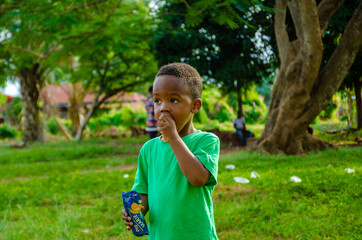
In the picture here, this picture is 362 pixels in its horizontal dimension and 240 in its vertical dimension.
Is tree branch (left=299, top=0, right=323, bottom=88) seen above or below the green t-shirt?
above

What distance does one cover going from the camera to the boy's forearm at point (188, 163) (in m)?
1.45

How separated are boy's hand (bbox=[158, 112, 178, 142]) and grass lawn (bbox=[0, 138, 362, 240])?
1771mm

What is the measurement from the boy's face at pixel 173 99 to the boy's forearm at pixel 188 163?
128 millimetres

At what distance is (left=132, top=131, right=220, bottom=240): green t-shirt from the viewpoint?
1.52 metres

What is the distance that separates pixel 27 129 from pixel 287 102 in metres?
12.4

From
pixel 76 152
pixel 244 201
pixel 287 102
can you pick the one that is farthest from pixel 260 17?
pixel 76 152

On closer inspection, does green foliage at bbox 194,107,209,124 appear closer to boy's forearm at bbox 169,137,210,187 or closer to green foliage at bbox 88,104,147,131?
green foliage at bbox 88,104,147,131

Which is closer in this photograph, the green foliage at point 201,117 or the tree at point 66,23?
the tree at point 66,23

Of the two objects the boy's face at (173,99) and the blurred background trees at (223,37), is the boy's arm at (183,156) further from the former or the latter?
the blurred background trees at (223,37)

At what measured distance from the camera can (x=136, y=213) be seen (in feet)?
5.12

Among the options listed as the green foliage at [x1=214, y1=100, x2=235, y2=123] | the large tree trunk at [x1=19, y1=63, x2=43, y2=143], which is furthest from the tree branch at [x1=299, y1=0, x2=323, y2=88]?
the green foliage at [x1=214, y1=100, x2=235, y2=123]

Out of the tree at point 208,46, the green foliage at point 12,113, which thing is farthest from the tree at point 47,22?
the green foliage at point 12,113

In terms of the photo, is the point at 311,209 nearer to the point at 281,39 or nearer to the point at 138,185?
the point at 138,185

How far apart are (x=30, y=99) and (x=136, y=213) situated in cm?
1497
